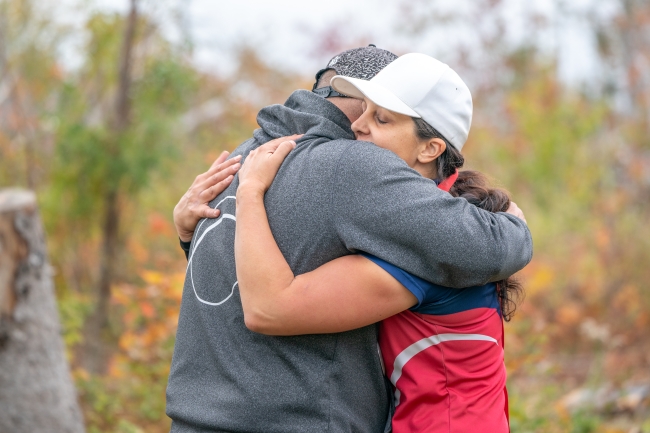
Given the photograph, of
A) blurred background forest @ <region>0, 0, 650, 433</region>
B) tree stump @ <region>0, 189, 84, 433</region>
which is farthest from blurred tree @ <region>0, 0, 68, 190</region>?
tree stump @ <region>0, 189, 84, 433</region>

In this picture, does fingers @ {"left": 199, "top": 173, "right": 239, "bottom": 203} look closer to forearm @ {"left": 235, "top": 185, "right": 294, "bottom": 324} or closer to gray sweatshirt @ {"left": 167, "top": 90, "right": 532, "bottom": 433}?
gray sweatshirt @ {"left": 167, "top": 90, "right": 532, "bottom": 433}

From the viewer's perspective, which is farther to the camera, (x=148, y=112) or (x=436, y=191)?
(x=148, y=112)

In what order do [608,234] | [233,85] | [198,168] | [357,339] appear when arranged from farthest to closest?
[233,85] < [198,168] < [608,234] < [357,339]

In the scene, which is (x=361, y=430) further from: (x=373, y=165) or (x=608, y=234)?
(x=608, y=234)

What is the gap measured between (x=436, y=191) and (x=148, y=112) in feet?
14.2

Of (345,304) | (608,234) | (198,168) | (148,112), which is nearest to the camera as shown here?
(345,304)

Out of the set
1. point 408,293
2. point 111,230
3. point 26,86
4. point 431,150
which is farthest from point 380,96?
point 26,86

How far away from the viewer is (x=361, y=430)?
1.87 meters

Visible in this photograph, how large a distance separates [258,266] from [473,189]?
0.67 meters

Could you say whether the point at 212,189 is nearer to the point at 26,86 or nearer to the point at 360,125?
the point at 360,125

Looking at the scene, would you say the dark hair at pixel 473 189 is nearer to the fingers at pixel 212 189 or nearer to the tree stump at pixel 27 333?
the fingers at pixel 212 189

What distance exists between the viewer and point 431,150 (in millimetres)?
1950

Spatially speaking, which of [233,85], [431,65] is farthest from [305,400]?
[233,85]

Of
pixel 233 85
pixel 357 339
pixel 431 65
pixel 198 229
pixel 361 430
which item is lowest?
pixel 361 430
